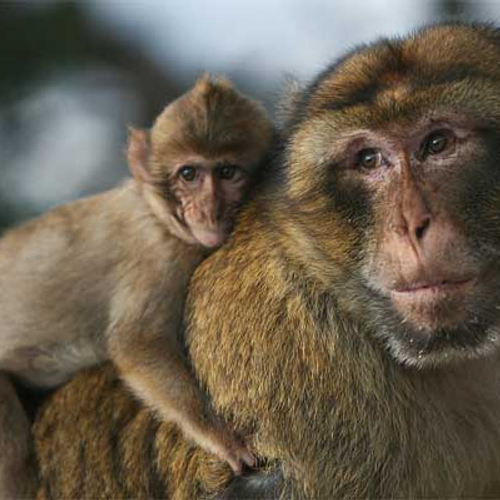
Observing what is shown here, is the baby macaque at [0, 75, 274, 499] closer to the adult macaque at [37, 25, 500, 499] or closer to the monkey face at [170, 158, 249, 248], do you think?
the monkey face at [170, 158, 249, 248]

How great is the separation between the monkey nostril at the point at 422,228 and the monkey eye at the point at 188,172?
174 cm

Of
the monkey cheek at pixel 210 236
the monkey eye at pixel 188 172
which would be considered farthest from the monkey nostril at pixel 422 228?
the monkey eye at pixel 188 172

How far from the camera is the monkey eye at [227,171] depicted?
579 cm

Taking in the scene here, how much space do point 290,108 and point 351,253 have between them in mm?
1007

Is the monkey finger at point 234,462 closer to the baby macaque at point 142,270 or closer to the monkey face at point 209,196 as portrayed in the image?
the baby macaque at point 142,270

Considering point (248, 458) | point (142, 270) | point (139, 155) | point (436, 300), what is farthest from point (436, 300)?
point (139, 155)

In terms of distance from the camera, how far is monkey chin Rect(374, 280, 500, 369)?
4.54m

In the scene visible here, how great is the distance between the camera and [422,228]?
4.43 metres

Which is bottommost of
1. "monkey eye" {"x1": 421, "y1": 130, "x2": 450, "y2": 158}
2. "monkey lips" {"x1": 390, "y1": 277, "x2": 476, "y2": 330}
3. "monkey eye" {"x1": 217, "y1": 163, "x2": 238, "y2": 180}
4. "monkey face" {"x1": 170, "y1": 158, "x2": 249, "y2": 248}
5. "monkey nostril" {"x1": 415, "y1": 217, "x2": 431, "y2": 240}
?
"monkey face" {"x1": 170, "y1": 158, "x2": 249, "y2": 248}

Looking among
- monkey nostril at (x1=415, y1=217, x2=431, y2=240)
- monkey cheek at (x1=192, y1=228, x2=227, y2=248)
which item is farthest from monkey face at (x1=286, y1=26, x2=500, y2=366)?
monkey cheek at (x1=192, y1=228, x2=227, y2=248)

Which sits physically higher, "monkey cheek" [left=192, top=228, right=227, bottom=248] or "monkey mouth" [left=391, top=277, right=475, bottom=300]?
"monkey mouth" [left=391, top=277, right=475, bottom=300]

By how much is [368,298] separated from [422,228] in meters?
0.64

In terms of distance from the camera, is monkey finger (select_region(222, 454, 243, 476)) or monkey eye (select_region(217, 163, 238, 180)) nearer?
monkey finger (select_region(222, 454, 243, 476))

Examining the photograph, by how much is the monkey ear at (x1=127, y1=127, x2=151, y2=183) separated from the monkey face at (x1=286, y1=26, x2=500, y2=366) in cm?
121
